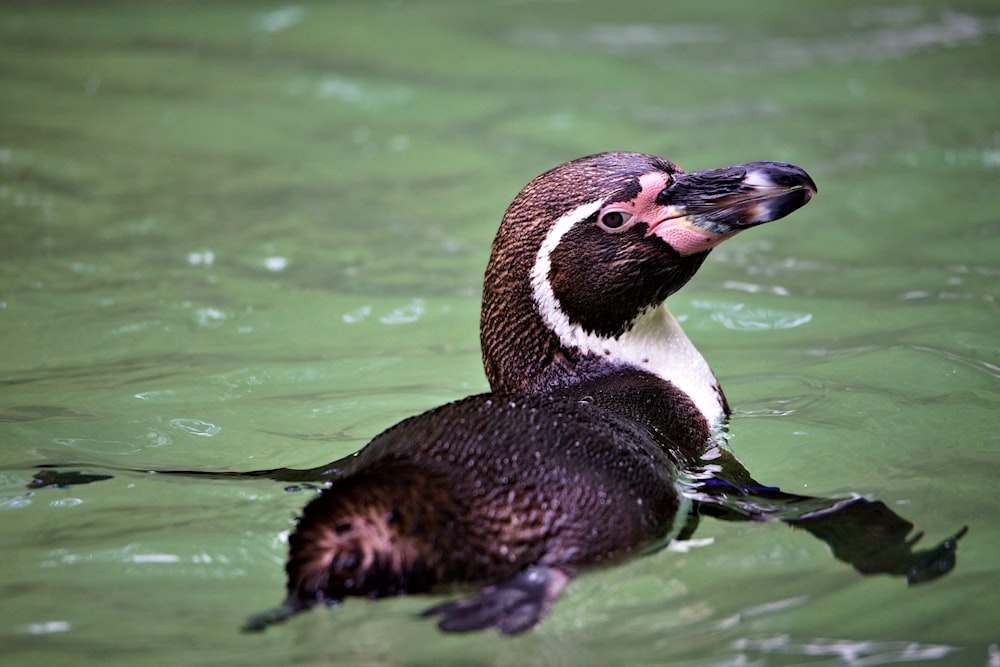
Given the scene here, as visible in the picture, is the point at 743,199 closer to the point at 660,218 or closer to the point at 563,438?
the point at 660,218

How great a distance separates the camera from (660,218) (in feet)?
13.6

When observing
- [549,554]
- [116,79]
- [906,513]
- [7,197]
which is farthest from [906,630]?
[116,79]

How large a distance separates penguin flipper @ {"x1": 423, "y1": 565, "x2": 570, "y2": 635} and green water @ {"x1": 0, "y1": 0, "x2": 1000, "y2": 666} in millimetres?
67

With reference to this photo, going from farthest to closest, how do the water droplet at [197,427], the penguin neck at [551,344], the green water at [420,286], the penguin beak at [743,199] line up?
the water droplet at [197,427]
the penguin neck at [551,344]
the penguin beak at [743,199]
the green water at [420,286]

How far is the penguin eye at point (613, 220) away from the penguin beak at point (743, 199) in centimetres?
13

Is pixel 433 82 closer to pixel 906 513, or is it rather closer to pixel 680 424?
pixel 680 424

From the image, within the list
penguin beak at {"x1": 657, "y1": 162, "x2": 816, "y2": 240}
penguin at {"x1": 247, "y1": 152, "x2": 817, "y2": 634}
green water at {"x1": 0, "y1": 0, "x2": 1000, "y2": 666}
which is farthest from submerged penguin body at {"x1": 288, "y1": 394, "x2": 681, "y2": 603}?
penguin beak at {"x1": 657, "y1": 162, "x2": 816, "y2": 240}

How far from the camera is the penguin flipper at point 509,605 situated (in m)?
3.07

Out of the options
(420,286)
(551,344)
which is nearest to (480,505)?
(551,344)

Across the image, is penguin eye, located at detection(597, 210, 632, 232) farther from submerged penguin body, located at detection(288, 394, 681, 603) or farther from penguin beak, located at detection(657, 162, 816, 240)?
submerged penguin body, located at detection(288, 394, 681, 603)

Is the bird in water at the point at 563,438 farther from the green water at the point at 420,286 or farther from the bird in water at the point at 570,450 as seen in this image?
the green water at the point at 420,286

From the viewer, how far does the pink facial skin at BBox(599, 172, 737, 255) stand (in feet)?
13.5

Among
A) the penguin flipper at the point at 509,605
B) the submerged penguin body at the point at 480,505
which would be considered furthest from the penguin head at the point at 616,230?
the penguin flipper at the point at 509,605

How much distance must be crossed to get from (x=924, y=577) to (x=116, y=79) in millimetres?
7250
